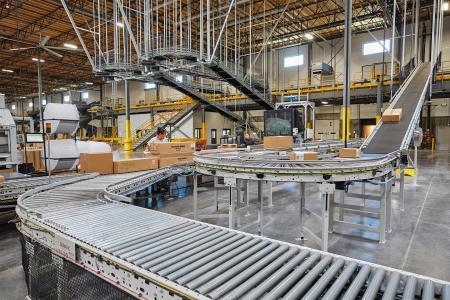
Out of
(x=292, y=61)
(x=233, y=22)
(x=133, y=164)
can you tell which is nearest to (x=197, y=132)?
(x=233, y=22)

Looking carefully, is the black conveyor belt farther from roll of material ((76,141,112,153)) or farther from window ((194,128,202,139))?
window ((194,128,202,139))

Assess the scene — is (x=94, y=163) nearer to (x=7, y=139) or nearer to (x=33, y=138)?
(x=7, y=139)

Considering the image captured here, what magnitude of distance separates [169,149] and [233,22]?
12.6 m

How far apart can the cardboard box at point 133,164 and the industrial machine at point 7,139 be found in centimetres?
216

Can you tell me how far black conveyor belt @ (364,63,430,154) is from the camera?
573cm

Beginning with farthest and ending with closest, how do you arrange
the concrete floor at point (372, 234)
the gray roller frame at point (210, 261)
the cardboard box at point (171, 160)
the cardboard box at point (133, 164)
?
the cardboard box at point (171, 160), the cardboard box at point (133, 164), the concrete floor at point (372, 234), the gray roller frame at point (210, 261)

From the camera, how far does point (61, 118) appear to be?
19.5 ft

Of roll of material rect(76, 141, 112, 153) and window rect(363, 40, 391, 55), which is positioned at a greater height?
window rect(363, 40, 391, 55)

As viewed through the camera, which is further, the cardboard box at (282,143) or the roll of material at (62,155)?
the cardboard box at (282,143)

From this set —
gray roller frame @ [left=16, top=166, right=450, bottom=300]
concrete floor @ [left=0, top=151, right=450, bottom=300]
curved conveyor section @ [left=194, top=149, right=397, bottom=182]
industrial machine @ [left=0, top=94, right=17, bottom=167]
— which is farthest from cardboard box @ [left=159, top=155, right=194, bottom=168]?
gray roller frame @ [left=16, top=166, right=450, bottom=300]

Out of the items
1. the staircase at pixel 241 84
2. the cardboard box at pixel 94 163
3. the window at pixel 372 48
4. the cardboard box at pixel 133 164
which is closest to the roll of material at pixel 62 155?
the cardboard box at pixel 94 163

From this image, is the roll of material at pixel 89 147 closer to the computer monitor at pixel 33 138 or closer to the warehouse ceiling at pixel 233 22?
the computer monitor at pixel 33 138

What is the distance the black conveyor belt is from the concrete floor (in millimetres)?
1436

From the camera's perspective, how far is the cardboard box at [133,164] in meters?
6.64
